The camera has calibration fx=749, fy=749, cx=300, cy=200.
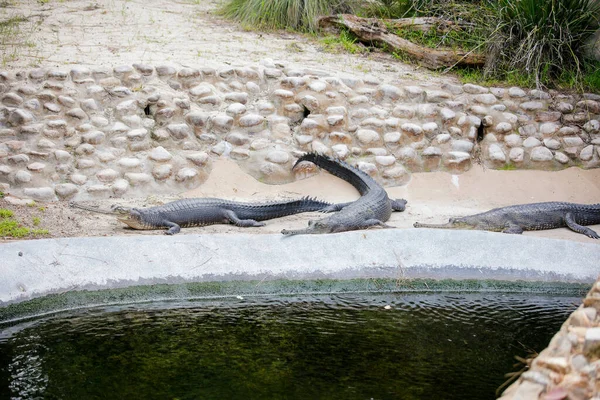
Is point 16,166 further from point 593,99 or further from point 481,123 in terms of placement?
point 593,99

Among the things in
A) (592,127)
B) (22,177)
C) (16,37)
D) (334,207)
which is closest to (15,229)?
(22,177)

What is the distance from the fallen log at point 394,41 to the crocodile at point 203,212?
3.19 m

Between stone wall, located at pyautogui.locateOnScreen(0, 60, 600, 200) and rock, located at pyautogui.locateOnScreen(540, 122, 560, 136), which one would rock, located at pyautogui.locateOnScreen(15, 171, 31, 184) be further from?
rock, located at pyautogui.locateOnScreen(540, 122, 560, 136)

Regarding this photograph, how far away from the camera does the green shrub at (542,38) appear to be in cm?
884

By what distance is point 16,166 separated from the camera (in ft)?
23.7

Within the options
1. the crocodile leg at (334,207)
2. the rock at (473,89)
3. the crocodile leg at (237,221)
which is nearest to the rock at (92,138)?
the crocodile leg at (237,221)

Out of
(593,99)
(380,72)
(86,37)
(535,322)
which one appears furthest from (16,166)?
(593,99)

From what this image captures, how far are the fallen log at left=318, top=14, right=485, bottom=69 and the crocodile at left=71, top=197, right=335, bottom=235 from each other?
319 cm

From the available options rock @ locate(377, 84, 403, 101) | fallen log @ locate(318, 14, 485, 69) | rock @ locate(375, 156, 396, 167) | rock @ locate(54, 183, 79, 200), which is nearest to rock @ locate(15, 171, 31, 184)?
rock @ locate(54, 183, 79, 200)

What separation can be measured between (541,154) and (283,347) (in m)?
4.88

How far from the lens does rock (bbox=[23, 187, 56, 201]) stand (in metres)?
→ 7.02

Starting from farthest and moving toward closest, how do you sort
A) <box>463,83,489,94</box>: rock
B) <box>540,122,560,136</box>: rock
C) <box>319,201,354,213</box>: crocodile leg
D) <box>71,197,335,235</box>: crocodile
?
<box>463,83,489,94</box>: rock → <box>540,122,560,136</box>: rock → <box>319,201,354,213</box>: crocodile leg → <box>71,197,335,235</box>: crocodile

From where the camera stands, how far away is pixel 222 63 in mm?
8625

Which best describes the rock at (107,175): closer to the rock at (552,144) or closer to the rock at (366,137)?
the rock at (366,137)
